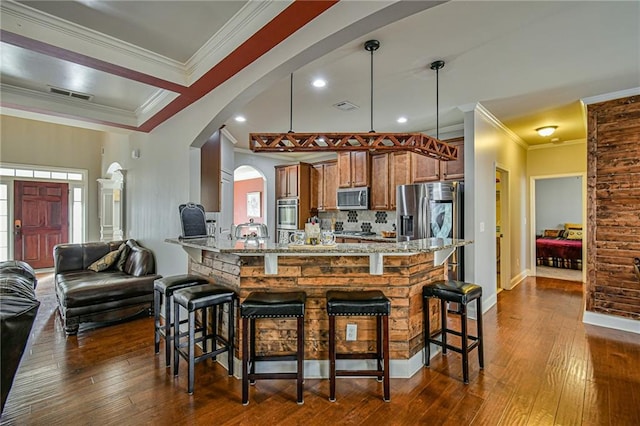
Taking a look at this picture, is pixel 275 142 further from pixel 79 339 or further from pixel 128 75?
pixel 79 339

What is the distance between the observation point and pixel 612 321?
143 inches

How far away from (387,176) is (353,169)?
708 mm

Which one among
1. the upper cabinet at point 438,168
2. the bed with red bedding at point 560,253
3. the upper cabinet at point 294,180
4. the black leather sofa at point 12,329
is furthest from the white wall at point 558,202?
the black leather sofa at point 12,329

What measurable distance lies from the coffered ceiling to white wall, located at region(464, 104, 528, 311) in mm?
323

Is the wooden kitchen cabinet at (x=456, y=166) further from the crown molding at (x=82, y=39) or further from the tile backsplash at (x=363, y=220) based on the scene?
the crown molding at (x=82, y=39)

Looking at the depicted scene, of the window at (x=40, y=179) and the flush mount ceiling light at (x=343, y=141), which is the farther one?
the window at (x=40, y=179)

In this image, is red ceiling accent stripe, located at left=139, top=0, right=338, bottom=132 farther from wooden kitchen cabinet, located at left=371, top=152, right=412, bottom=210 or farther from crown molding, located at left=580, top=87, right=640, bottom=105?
crown molding, located at left=580, top=87, right=640, bottom=105

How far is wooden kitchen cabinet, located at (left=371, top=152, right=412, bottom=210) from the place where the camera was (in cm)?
514

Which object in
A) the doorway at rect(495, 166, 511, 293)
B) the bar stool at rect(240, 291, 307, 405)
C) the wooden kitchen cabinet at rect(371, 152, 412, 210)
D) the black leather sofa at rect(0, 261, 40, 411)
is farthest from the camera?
the doorway at rect(495, 166, 511, 293)

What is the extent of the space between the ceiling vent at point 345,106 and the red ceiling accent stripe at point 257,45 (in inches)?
61.0

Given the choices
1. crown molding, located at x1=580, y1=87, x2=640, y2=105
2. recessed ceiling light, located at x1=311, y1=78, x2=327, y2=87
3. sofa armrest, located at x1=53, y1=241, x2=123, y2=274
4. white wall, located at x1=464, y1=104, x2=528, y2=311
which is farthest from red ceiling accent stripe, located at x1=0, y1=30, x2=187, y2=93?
crown molding, located at x1=580, y1=87, x2=640, y2=105

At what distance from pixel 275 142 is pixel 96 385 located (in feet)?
8.13

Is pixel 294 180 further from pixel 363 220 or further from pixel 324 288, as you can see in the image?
pixel 324 288

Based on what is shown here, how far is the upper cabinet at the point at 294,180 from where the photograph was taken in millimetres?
6492
